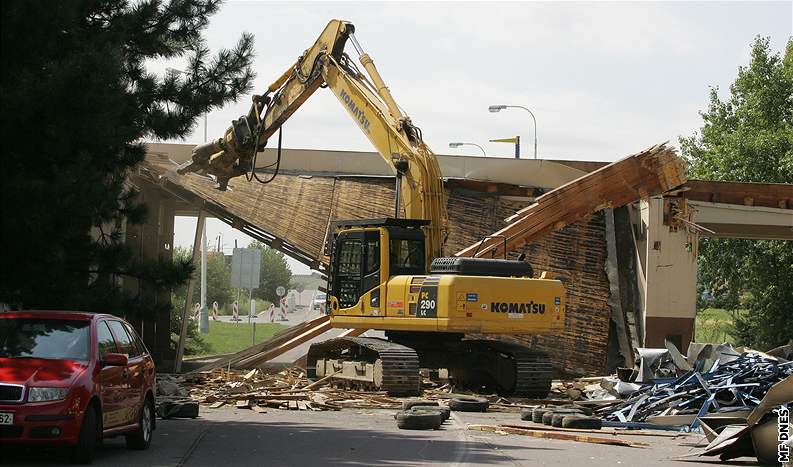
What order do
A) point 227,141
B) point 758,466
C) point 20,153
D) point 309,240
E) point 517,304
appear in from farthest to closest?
point 309,240 < point 227,141 < point 517,304 < point 20,153 < point 758,466

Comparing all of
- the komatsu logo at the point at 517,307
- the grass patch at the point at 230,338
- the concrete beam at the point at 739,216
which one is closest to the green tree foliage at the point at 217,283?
the grass patch at the point at 230,338

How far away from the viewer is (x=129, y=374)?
13.8 m

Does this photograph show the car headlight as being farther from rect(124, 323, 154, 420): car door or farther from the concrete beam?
the concrete beam

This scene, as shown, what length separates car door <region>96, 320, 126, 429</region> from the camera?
12.9 metres

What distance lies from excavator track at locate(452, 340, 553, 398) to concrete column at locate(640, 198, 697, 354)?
7361 mm

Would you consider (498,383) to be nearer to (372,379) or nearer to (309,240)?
(372,379)

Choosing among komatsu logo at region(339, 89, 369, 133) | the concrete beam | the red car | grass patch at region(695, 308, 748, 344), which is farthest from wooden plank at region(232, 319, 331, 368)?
grass patch at region(695, 308, 748, 344)

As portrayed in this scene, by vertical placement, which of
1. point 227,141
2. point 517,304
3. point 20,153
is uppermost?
point 227,141

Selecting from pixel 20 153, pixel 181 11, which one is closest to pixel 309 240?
pixel 181 11

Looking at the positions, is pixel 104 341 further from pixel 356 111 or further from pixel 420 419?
pixel 356 111

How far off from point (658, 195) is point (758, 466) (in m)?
15.9

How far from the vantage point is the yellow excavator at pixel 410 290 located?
22125 millimetres

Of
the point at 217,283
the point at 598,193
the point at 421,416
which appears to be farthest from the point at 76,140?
the point at 217,283

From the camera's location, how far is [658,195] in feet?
92.8
